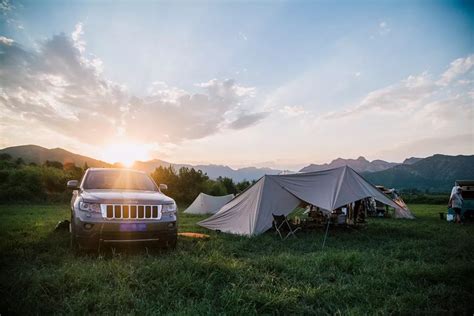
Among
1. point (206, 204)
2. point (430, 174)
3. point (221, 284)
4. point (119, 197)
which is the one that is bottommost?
point (206, 204)

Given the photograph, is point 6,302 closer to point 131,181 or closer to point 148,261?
point 148,261

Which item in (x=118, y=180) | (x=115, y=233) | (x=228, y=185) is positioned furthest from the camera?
(x=228, y=185)

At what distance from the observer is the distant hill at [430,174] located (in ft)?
426

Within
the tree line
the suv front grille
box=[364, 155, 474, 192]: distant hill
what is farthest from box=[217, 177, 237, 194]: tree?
box=[364, 155, 474, 192]: distant hill

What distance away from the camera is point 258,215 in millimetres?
10586

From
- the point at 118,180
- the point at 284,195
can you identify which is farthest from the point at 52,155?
the point at 118,180

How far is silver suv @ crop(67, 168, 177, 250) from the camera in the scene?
5.45m

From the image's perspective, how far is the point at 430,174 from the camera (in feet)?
479

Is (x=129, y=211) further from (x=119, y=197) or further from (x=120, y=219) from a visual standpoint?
(x=119, y=197)

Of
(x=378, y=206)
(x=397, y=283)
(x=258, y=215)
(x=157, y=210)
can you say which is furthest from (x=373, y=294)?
(x=378, y=206)

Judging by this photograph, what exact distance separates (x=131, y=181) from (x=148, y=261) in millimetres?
2694

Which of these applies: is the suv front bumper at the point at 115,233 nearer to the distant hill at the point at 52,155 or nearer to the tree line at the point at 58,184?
the tree line at the point at 58,184

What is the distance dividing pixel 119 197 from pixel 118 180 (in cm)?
163

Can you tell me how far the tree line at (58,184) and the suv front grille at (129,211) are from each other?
20.6 meters
